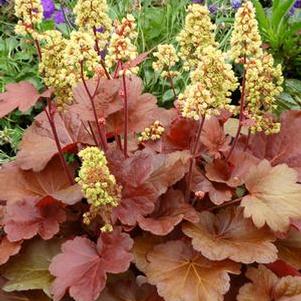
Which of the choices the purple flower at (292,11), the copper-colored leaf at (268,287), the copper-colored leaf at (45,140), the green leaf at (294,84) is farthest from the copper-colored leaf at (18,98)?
the purple flower at (292,11)

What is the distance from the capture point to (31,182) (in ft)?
7.36

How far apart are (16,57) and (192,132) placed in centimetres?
146

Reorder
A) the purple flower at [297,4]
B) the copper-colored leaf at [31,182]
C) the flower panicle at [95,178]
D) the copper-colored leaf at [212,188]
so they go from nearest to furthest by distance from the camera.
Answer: the flower panicle at [95,178] → the copper-colored leaf at [212,188] → the copper-colored leaf at [31,182] → the purple flower at [297,4]

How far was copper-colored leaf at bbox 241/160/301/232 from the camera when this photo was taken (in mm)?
1911

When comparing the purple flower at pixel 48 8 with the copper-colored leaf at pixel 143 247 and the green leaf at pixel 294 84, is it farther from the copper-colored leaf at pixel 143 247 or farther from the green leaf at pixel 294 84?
the copper-colored leaf at pixel 143 247

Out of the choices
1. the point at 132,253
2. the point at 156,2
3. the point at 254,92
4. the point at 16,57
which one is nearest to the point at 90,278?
the point at 132,253

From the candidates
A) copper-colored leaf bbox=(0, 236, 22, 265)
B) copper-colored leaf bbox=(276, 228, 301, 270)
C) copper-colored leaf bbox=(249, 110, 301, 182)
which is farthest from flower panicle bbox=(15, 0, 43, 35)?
copper-colored leaf bbox=(276, 228, 301, 270)

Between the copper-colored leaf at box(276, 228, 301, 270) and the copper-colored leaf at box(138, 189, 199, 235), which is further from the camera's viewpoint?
the copper-colored leaf at box(276, 228, 301, 270)

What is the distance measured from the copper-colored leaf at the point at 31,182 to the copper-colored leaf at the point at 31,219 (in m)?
0.09

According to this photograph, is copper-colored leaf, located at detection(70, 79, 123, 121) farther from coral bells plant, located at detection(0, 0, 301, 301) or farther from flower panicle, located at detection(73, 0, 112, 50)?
flower panicle, located at detection(73, 0, 112, 50)

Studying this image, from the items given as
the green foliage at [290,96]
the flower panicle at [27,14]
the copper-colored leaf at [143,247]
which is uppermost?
Result: the flower panicle at [27,14]

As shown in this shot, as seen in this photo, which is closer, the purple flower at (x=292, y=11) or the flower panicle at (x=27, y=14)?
the flower panicle at (x=27, y=14)

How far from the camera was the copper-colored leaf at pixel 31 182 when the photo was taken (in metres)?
2.19

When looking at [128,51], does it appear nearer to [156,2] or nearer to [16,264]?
[16,264]
